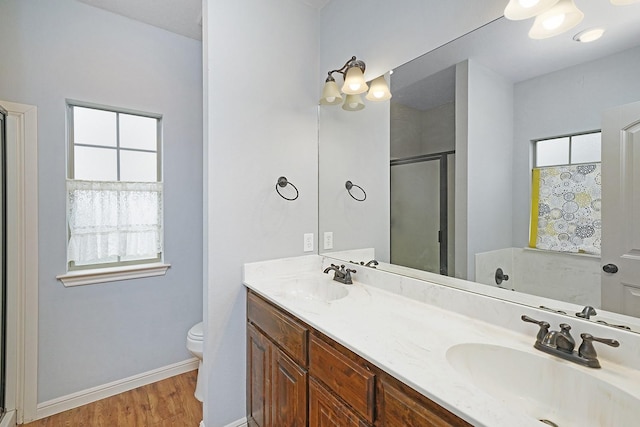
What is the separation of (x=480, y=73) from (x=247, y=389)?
2019mm

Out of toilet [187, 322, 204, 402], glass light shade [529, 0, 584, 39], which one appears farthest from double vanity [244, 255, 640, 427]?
glass light shade [529, 0, 584, 39]

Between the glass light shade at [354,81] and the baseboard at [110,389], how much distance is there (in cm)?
242

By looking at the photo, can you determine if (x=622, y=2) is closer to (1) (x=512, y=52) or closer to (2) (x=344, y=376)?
(1) (x=512, y=52)

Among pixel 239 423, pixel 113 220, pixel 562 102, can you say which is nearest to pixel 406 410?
pixel 562 102

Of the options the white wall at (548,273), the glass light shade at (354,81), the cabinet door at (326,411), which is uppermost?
the glass light shade at (354,81)

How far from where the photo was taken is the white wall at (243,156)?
65.7 inches

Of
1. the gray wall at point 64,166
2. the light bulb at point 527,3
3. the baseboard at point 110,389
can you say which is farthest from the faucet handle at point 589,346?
the baseboard at point 110,389

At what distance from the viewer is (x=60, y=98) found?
1949 mm

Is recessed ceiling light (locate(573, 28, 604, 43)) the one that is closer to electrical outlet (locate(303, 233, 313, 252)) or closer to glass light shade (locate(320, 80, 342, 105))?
glass light shade (locate(320, 80, 342, 105))

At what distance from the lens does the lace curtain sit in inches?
81.3

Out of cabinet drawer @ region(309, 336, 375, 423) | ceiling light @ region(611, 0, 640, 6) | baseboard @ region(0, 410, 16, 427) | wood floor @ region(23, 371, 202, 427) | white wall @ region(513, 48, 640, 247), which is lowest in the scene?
wood floor @ region(23, 371, 202, 427)

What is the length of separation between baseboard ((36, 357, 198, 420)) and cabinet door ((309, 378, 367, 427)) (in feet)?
5.64

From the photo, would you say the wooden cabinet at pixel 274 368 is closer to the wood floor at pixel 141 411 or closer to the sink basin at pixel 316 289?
the sink basin at pixel 316 289

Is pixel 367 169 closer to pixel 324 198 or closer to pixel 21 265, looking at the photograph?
pixel 324 198
